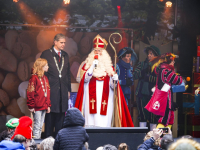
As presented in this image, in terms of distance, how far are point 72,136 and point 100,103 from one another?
11.6 ft

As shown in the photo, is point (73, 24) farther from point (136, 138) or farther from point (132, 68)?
point (136, 138)

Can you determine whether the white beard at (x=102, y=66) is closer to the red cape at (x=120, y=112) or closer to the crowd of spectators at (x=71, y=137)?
the red cape at (x=120, y=112)

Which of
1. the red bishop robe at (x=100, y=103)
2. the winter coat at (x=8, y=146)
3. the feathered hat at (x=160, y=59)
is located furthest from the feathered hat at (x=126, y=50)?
the winter coat at (x=8, y=146)

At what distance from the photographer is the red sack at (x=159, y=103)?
28.8 ft

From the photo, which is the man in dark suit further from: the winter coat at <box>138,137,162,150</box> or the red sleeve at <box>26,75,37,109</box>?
the winter coat at <box>138,137,162,150</box>

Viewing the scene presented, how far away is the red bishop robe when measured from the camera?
26.1ft

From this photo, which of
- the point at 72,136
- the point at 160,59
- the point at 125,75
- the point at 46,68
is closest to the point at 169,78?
the point at 160,59

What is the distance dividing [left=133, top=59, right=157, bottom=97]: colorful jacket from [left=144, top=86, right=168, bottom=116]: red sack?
0.25 metres

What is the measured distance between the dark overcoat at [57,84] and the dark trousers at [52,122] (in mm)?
119

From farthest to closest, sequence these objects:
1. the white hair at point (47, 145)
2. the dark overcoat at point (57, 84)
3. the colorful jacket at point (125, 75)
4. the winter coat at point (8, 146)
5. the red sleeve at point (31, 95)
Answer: the colorful jacket at point (125, 75) < the dark overcoat at point (57, 84) < the red sleeve at point (31, 95) < the white hair at point (47, 145) < the winter coat at point (8, 146)

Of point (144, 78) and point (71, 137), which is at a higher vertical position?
point (144, 78)

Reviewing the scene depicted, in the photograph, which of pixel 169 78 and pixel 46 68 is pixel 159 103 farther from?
pixel 46 68

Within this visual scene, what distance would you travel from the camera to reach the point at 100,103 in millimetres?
8078

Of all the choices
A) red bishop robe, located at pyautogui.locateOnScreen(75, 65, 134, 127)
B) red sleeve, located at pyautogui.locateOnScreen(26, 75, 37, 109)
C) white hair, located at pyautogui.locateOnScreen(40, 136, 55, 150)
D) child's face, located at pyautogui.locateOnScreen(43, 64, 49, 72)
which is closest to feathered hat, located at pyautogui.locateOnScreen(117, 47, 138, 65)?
red bishop robe, located at pyautogui.locateOnScreen(75, 65, 134, 127)
